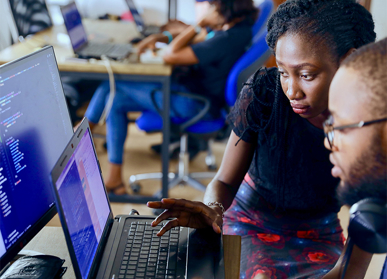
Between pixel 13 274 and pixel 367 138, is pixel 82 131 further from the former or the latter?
pixel 367 138

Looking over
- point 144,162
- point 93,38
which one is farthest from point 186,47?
point 144,162

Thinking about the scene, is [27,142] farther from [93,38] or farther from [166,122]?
[93,38]

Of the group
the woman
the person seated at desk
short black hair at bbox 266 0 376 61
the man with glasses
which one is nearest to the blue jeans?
the person seated at desk

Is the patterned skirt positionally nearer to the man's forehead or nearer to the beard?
the beard

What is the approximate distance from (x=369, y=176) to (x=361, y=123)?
0.28 feet

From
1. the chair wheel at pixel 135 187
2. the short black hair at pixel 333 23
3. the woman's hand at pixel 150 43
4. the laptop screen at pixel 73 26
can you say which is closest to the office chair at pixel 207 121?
the chair wheel at pixel 135 187

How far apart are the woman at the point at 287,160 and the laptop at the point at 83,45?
1.14 m

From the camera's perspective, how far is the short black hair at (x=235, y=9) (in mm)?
2062

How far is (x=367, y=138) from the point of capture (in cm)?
57

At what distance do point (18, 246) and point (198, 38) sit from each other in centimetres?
203

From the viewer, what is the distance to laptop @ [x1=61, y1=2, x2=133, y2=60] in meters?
2.11

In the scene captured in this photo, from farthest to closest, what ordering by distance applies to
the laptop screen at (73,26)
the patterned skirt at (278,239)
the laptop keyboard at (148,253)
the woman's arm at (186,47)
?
1. the laptop screen at (73,26)
2. the woman's arm at (186,47)
3. the patterned skirt at (278,239)
4. the laptop keyboard at (148,253)

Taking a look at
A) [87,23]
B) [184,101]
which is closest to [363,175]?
[184,101]

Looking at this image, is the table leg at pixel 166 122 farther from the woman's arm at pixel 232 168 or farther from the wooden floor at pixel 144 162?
the woman's arm at pixel 232 168
